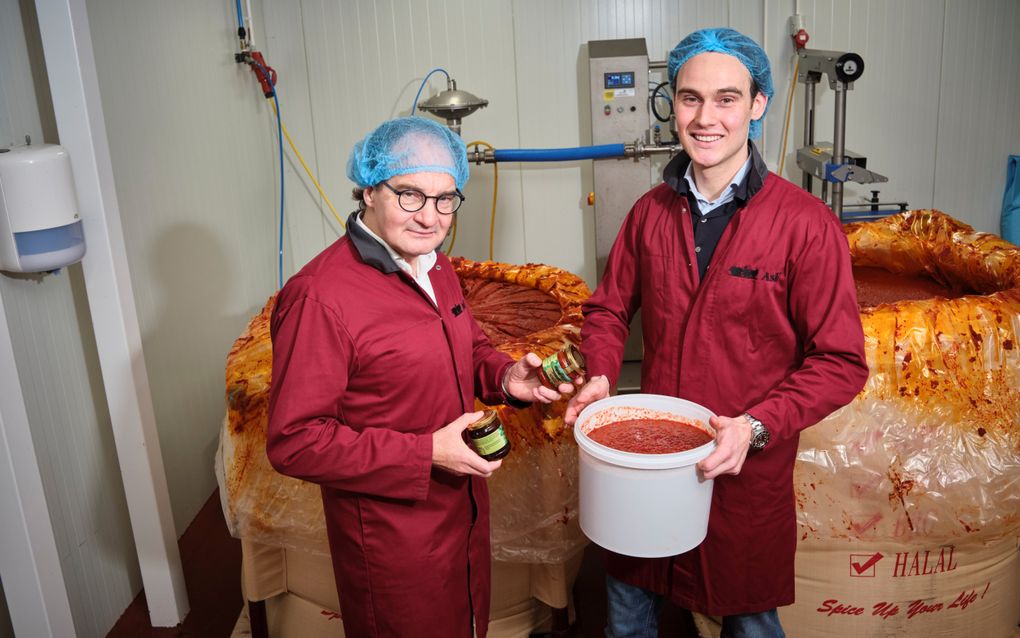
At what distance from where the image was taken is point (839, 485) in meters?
1.90

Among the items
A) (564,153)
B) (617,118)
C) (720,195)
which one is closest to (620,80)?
(617,118)

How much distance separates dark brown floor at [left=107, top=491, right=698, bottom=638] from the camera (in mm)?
2238

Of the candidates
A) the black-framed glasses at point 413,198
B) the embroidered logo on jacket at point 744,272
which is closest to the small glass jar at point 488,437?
the black-framed glasses at point 413,198

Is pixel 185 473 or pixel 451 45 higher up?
pixel 451 45

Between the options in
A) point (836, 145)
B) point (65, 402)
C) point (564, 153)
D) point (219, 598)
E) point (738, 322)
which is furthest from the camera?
point (564, 153)

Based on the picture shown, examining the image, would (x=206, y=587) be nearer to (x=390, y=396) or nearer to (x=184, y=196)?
(x=184, y=196)

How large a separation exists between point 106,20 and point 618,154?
5.71 feet

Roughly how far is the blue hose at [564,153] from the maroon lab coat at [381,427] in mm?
1706

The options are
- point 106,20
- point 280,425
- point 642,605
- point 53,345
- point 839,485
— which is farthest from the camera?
point 106,20

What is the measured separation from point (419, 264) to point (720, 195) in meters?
0.58

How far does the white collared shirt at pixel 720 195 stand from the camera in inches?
62.2

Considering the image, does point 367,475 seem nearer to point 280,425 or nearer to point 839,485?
point 280,425

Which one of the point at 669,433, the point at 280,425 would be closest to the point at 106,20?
the point at 280,425

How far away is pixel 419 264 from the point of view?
1.50m
